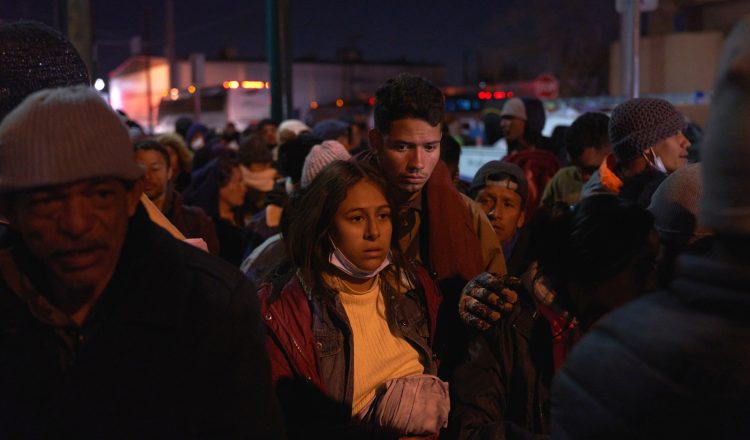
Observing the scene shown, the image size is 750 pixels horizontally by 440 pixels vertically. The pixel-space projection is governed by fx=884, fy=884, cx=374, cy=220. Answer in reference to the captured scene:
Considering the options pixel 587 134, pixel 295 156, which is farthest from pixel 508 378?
pixel 295 156

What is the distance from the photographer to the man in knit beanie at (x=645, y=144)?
479 centimetres

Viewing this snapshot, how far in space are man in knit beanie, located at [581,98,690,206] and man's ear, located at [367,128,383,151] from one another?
120 cm

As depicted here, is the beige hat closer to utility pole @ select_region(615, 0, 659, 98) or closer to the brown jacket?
the brown jacket

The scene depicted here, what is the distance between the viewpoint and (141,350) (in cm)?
212

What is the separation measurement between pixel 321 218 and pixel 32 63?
1.28m

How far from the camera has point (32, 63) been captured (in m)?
3.09

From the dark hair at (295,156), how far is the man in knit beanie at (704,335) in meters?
5.25

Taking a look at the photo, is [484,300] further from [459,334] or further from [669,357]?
[669,357]

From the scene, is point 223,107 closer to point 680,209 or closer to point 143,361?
point 680,209

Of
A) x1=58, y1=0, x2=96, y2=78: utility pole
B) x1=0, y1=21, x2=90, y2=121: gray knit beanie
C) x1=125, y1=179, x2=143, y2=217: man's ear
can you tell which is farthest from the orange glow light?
x1=125, y1=179, x2=143, y2=217: man's ear

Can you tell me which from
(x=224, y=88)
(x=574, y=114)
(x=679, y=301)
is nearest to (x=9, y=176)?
(x=679, y=301)

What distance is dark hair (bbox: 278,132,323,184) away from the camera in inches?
271

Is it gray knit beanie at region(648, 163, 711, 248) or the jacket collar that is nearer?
gray knit beanie at region(648, 163, 711, 248)

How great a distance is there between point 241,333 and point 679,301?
1.07 m
